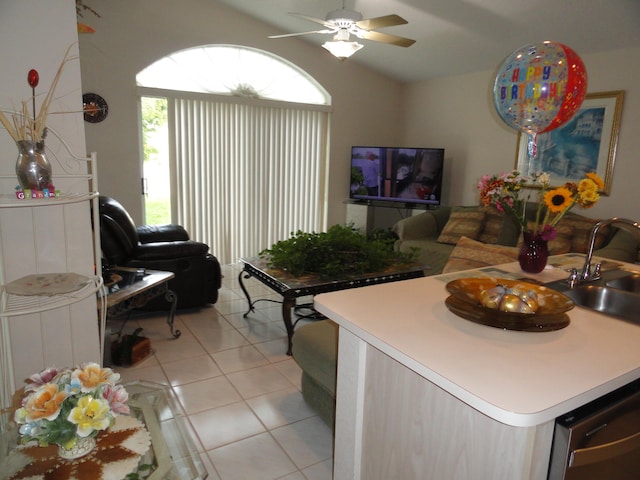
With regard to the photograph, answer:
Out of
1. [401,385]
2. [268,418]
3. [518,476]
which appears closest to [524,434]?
[518,476]

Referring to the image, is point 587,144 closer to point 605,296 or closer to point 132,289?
point 605,296

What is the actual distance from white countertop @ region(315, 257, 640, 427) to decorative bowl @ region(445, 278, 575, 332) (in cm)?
3

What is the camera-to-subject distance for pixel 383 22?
303 cm

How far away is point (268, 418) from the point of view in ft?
7.77

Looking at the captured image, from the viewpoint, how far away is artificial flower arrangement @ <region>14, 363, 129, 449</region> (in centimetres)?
110

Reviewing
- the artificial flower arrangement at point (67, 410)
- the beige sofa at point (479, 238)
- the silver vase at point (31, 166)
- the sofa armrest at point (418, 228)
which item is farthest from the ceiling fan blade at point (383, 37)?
the artificial flower arrangement at point (67, 410)

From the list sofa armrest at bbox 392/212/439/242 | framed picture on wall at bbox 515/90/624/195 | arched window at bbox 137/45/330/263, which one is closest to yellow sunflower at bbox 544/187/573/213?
framed picture on wall at bbox 515/90/624/195

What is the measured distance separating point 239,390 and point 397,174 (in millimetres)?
3767

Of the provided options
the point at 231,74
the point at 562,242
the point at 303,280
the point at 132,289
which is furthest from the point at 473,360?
the point at 231,74

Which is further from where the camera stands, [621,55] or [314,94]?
[314,94]

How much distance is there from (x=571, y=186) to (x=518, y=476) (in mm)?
1265

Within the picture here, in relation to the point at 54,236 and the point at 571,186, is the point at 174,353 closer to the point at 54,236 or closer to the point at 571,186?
the point at 54,236

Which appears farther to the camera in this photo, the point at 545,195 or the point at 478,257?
the point at 478,257

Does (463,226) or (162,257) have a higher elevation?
(463,226)
